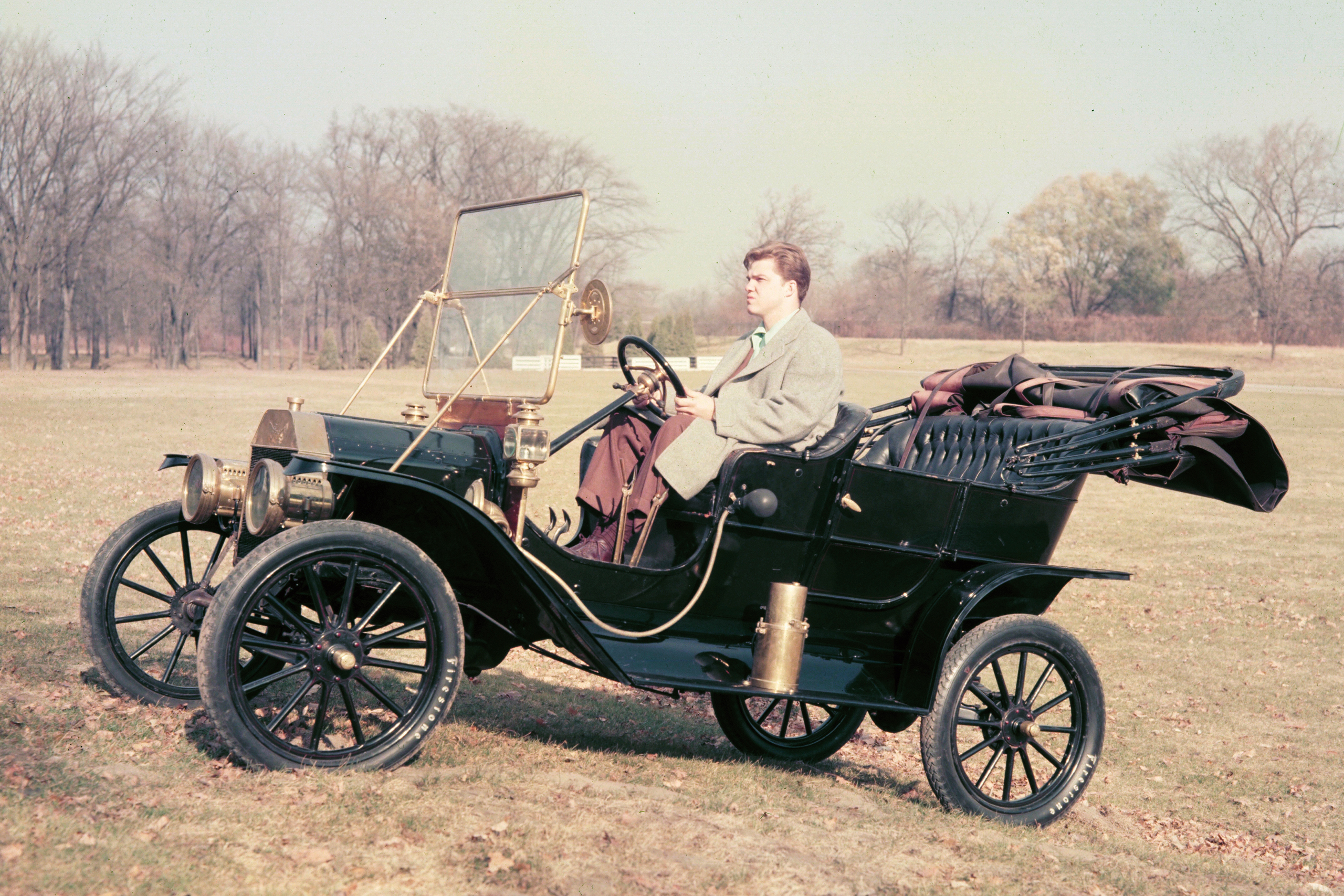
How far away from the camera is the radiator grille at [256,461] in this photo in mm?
3994

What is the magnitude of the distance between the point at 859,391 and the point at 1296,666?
2744 centimetres

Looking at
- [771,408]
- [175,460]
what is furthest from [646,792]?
[175,460]

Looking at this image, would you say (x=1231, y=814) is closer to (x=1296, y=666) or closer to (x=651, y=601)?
(x=651, y=601)

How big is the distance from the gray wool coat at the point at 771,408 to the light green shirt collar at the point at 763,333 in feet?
0.09

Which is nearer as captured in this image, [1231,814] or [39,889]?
[39,889]

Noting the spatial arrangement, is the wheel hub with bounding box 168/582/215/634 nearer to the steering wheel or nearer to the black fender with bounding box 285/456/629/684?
the black fender with bounding box 285/456/629/684

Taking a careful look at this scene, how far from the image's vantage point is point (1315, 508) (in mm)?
17828

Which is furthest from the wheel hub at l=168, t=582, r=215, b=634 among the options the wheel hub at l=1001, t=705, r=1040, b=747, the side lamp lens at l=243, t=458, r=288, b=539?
the wheel hub at l=1001, t=705, r=1040, b=747

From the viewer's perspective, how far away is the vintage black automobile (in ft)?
12.3

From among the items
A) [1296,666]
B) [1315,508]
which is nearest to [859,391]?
[1315,508]

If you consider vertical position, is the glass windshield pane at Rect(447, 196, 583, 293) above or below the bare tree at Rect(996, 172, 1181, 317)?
below

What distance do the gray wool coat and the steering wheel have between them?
0.66ft

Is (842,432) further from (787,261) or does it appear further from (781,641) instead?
(781,641)

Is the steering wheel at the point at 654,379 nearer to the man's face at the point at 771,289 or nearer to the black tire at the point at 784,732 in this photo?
the man's face at the point at 771,289
